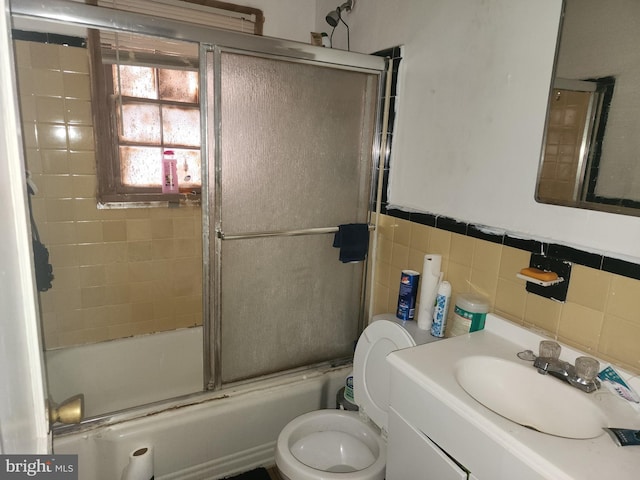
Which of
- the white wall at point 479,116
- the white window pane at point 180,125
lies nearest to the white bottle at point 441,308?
the white wall at point 479,116

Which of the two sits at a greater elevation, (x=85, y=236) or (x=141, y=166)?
(x=141, y=166)

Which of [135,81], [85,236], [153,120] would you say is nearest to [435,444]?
[85,236]

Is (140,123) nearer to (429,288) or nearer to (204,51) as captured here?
(204,51)

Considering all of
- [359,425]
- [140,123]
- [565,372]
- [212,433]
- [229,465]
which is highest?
[140,123]

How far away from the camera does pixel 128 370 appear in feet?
7.19

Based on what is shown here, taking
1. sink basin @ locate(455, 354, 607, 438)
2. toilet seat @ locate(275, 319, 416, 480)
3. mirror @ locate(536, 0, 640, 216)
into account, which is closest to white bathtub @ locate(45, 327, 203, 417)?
toilet seat @ locate(275, 319, 416, 480)

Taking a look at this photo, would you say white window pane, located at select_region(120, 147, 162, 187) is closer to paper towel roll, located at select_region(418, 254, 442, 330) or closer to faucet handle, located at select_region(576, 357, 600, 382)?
paper towel roll, located at select_region(418, 254, 442, 330)

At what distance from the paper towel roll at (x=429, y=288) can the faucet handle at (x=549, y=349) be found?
452 millimetres

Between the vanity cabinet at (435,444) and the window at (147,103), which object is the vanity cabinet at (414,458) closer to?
the vanity cabinet at (435,444)

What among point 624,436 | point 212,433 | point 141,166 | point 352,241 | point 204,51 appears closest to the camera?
point 624,436

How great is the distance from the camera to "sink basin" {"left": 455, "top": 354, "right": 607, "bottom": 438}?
42.8 inches

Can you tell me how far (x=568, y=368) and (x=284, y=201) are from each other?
3.94 ft

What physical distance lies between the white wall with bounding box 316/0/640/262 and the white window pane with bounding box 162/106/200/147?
1.04 meters

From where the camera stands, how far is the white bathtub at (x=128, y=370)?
1.83m
